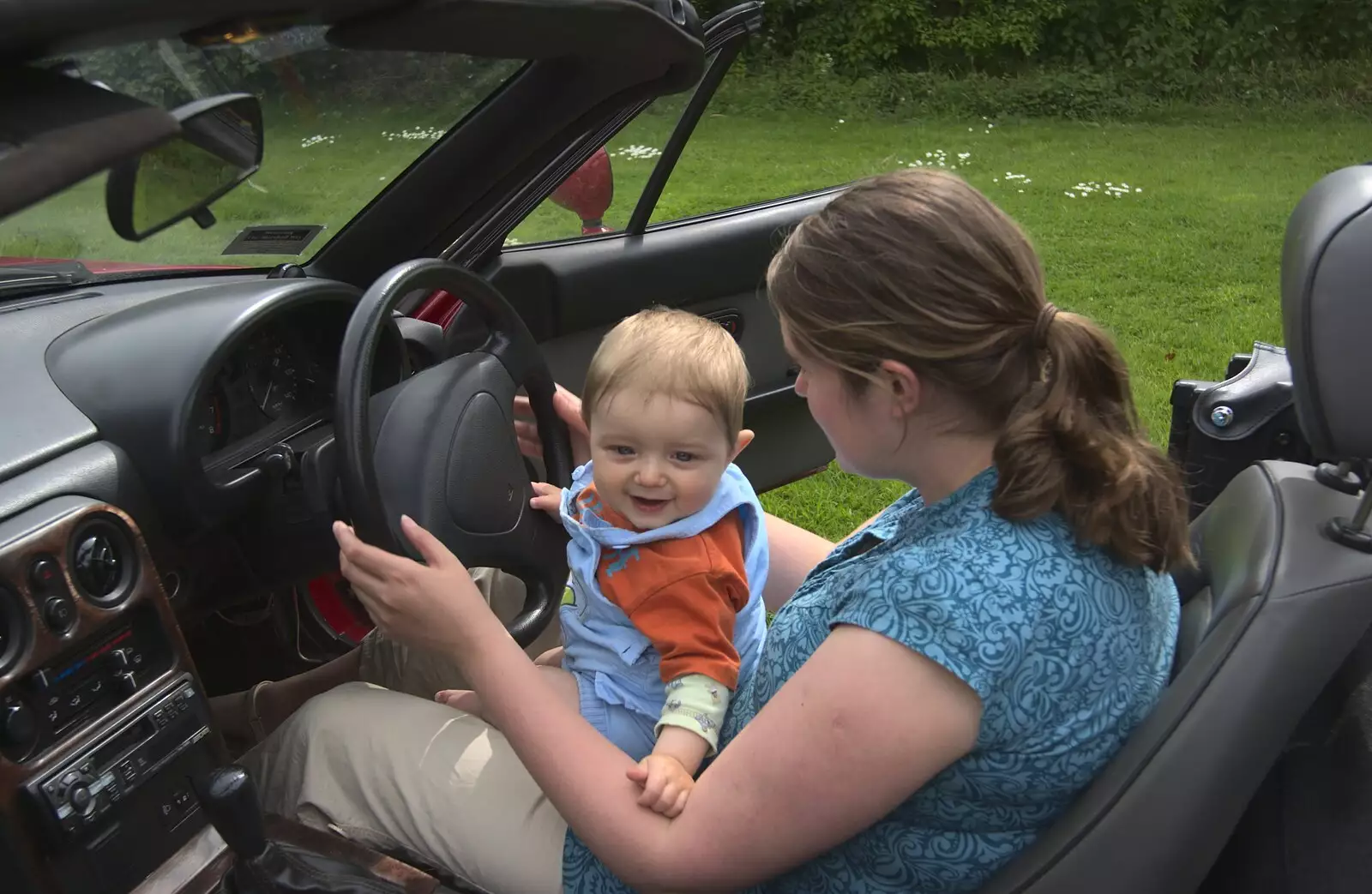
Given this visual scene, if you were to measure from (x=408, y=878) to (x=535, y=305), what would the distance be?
59.2 inches

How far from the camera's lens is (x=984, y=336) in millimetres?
1319

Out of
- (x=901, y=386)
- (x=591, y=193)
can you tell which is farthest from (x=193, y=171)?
(x=591, y=193)

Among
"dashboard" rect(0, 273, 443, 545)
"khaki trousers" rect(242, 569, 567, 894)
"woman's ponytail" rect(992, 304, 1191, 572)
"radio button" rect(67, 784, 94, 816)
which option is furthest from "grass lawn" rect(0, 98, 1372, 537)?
"khaki trousers" rect(242, 569, 567, 894)

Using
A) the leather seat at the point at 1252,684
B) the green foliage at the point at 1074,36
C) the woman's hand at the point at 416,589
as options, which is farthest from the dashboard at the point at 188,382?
the green foliage at the point at 1074,36

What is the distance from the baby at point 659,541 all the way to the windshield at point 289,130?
56cm

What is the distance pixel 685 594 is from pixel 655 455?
19cm

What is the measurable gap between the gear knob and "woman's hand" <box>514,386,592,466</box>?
0.74 meters

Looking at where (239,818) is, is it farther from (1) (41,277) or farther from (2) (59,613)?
(1) (41,277)

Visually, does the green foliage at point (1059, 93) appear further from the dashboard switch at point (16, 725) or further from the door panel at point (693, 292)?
the dashboard switch at point (16, 725)

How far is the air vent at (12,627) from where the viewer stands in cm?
146

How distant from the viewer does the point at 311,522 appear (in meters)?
1.89

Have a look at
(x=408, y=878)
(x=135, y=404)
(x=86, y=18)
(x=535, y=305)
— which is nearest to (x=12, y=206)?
(x=86, y=18)

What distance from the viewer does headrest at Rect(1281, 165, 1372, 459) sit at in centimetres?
130

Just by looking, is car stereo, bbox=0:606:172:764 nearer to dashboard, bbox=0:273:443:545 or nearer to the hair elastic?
dashboard, bbox=0:273:443:545
